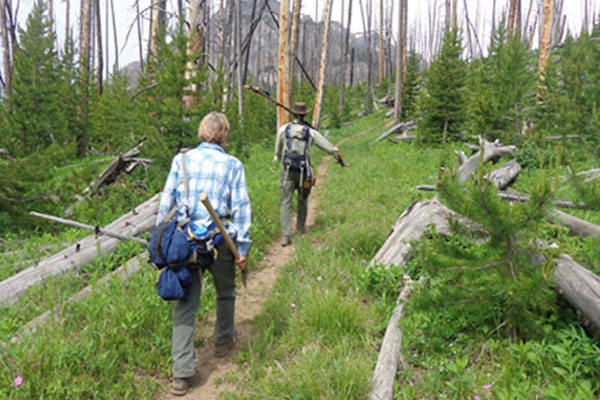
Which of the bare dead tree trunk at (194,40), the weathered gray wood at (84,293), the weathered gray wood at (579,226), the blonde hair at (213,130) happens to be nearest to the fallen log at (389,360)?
the weathered gray wood at (579,226)

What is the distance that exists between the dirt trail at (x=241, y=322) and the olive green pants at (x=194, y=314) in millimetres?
193

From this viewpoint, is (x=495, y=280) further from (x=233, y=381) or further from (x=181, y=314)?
(x=181, y=314)

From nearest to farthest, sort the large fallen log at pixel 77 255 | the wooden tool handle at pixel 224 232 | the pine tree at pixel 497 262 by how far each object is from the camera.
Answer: the pine tree at pixel 497 262 < the wooden tool handle at pixel 224 232 < the large fallen log at pixel 77 255

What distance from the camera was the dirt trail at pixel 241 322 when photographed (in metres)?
3.17

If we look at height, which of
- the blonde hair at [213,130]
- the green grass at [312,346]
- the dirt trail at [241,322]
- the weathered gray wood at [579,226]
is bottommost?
the dirt trail at [241,322]

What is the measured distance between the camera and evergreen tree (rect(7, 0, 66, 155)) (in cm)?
1337

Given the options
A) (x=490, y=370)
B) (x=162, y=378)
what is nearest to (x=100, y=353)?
(x=162, y=378)

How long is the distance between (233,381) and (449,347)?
5.92ft

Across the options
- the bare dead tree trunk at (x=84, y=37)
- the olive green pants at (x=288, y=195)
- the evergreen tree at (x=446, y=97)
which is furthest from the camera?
the bare dead tree trunk at (x=84, y=37)

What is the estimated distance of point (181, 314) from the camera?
315 centimetres

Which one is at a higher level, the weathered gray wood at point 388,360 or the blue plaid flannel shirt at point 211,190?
the blue plaid flannel shirt at point 211,190

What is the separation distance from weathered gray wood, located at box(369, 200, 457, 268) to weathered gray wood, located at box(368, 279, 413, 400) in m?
0.96

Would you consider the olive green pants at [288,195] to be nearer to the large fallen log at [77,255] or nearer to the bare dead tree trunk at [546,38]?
the large fallen log at [77,255]

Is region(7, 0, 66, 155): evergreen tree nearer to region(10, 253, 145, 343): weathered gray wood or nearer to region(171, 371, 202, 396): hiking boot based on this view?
region(10, 253, 145, 343): weathered gray wood
